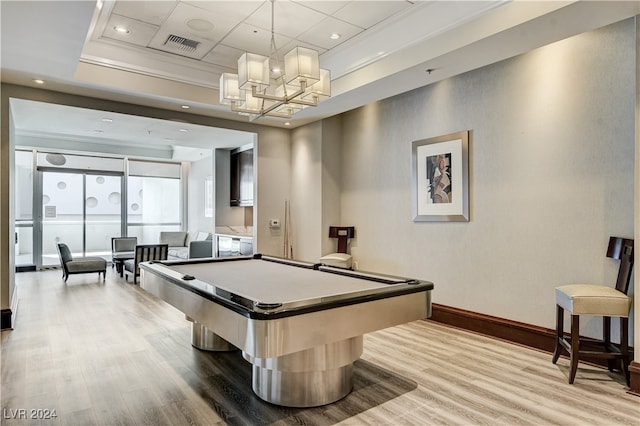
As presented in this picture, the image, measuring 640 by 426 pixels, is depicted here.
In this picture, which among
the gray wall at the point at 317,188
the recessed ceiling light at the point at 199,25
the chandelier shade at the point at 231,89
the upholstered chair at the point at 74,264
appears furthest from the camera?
the upholstered chair at the point at 74,264

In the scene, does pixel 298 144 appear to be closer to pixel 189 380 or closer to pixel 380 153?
pixel 380 153

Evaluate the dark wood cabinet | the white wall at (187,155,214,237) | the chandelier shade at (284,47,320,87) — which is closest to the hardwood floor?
the chandelier shade at (284,47,320,87)

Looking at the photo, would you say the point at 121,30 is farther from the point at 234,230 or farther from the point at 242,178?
the point at 234,230

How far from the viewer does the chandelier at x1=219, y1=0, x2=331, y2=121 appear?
9.82 feet

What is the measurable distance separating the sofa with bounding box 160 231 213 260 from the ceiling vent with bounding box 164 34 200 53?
4.52 m

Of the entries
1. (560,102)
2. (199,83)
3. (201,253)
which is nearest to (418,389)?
(560,102)

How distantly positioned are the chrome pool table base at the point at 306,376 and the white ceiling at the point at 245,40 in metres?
2.75

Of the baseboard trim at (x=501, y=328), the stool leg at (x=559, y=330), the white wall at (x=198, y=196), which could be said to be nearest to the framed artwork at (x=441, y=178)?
the baseboard trim at (x=501, y=328)

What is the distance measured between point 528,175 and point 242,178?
5.46 meters

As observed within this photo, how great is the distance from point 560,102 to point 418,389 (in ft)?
9.53

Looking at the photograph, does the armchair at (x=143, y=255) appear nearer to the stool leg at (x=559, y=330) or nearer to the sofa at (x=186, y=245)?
the sofa at (x=186, y=245)

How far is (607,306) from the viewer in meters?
2.86

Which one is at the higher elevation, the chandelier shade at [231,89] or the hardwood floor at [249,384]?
the chandelier shade at [231,89]

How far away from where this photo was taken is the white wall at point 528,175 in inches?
128
